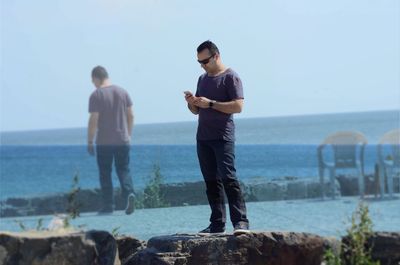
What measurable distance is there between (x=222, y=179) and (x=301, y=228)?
3812mm

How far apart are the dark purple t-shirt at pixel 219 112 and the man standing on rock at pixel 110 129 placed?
9.92 feet

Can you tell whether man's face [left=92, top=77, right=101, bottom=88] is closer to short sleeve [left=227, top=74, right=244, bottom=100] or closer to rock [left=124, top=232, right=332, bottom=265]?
short sleeve [left=227, top=74, right=244, bottom=100]

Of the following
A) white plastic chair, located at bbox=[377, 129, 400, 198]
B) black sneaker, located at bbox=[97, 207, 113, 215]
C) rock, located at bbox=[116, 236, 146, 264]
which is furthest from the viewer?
white plastic chair, located at bbox=[377, 129, 400, 198]

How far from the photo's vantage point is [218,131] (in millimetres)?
7035

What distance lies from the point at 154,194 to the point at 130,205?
1.26 ft

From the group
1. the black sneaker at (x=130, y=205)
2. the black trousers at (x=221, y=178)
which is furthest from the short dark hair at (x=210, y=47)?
the black sneaker at (x=130, y=205)

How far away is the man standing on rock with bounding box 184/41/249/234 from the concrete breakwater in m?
2.01

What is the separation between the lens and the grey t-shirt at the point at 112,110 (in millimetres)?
10273

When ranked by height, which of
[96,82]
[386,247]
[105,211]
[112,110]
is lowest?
[386,247]

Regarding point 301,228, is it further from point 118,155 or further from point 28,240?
point 28,240

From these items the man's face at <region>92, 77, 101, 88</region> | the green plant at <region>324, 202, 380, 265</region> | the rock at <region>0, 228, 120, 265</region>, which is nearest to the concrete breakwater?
the man's face at <region>92, 77, 101, 88</region>

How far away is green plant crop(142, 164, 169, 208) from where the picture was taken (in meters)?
9.58

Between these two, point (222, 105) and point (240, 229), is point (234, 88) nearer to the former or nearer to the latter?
point (222, 105)

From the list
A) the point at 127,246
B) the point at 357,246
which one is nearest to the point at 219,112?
the point at 127,246
